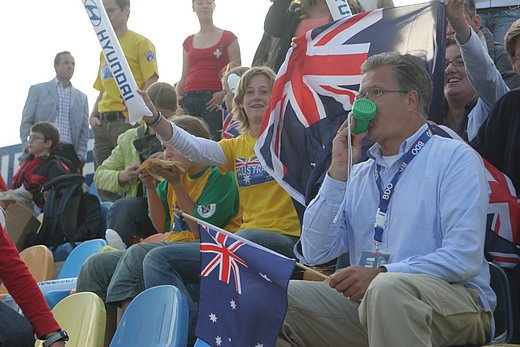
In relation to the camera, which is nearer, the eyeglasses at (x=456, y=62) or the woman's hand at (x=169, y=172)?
the eyeglasses at (x=456, y=62)

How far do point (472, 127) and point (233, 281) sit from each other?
149cm

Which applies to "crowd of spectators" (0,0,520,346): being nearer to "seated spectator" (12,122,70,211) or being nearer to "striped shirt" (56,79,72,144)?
"seated spectator" (12,122,70,211)

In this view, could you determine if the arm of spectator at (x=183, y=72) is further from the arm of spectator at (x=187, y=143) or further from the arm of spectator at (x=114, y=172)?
the arm of spectator at (x=187, y=143)

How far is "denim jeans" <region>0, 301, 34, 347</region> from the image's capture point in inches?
143

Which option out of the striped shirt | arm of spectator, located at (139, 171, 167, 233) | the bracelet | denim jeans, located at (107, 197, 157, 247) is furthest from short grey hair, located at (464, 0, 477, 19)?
the striped shirt

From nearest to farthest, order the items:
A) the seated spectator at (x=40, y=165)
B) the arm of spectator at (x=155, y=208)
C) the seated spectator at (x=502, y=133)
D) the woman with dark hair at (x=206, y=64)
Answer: the seated spectator at (x=502, y=133) < the arm of spectator at (x=155, y=208) < the woman with dark hair at (x=206, y=64) < the seated spectator at (x=40, y=165)

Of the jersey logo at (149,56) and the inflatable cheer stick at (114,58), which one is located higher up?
the inflatable cheer stick at (114,58)

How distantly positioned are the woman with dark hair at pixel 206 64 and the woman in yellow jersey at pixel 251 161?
77.2 inches

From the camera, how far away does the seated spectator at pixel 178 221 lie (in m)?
4.86

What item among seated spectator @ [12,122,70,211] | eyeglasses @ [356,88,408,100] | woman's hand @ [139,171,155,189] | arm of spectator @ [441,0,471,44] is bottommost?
seated spectator @ [12,122,70,211]

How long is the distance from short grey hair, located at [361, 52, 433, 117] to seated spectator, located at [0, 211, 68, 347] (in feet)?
5.33

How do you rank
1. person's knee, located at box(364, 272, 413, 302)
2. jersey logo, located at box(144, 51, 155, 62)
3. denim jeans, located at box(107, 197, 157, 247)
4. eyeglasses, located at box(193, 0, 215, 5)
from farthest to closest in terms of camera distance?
jersey logo, located at box(144, 51, 155, 62)
eyeglasses, located at box(193, 0, 215, 5)
denim jeans, located at box(107, 197, 157, 247)
person's knee, located at box(364, 272, 413, 302)

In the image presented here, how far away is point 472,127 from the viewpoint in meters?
4.49

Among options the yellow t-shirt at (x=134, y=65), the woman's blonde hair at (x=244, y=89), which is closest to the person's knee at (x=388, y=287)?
the woman's blonde hair at (x=244, y=89)
